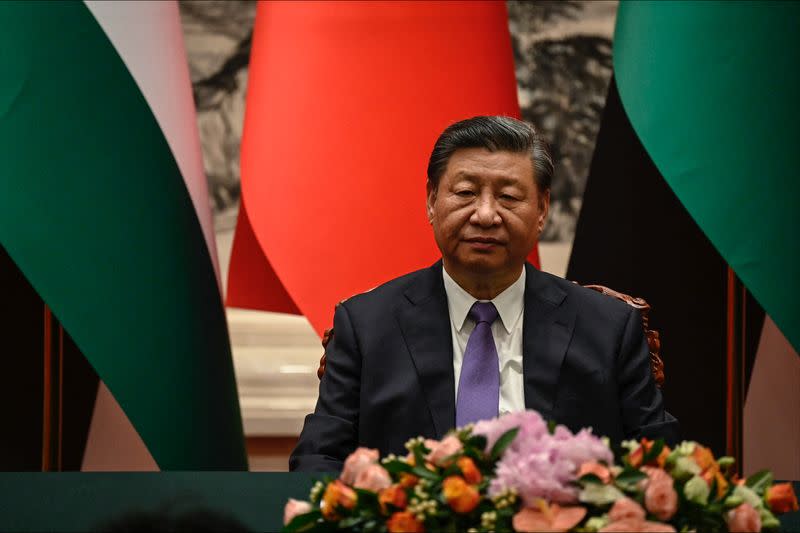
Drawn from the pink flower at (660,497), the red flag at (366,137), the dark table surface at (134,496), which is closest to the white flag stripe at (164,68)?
the red flag at (366,137)

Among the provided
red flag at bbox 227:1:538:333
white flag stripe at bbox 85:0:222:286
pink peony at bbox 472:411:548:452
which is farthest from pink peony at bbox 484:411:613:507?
white flag stripe at bbox 85:0:222:286

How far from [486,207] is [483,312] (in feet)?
0.71

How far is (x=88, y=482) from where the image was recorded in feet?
4.50

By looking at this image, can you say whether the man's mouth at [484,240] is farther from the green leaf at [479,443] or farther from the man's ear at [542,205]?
the green leaf at [479,443]

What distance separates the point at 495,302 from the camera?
186 centimetres

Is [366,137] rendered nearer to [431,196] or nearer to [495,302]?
[431,196]

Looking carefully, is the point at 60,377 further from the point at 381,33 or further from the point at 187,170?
the point at 381,33

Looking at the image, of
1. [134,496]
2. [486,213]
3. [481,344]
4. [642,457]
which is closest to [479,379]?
[481,344]

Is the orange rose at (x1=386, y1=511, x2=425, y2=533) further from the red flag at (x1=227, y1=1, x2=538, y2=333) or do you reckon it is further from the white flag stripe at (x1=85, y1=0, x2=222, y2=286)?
the white flag stripe at (x1=85, y1=0, x2=222, y2=286)

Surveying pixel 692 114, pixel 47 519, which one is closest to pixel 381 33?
pixel 692 114

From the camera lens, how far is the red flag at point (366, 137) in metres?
2.51

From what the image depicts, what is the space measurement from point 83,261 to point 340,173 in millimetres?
712

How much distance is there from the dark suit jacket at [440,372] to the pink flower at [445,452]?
77 cm

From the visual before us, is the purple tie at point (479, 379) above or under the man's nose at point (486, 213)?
under
